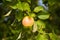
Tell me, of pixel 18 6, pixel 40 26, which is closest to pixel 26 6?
pixel 18 6

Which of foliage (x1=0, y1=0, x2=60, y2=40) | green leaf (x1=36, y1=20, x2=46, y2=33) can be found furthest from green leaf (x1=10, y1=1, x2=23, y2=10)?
green leaf (x1=36, y1=20, x2=46, y2=33)

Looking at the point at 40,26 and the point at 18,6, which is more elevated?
the point at 18,6

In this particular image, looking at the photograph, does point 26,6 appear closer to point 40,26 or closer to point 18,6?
point 18,6

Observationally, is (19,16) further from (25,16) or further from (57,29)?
(57,29)

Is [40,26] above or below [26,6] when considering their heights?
below

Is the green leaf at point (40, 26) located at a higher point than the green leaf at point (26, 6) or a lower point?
lower

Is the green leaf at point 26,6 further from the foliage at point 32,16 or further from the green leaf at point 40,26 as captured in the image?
the green leaf at point 40,26

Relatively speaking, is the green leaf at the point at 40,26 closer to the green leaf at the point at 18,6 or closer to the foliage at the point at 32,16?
the foliage at the point at 32,16

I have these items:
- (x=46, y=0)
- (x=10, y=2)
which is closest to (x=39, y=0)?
(x=46, y=0)

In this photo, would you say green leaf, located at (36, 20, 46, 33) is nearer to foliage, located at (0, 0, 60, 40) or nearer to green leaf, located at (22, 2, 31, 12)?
foliage, located at (0, 0, 60, 40)

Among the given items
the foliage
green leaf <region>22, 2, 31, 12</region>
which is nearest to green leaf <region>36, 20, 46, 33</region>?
the foliage

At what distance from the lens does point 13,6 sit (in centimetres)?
110

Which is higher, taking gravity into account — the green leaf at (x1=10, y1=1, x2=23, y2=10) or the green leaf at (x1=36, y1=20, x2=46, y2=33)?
the green leaf at (x1=10, y1=1, x2=23, y2=10)

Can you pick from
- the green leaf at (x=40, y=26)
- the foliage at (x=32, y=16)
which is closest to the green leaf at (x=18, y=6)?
the foliage at (x=32, y=16)
